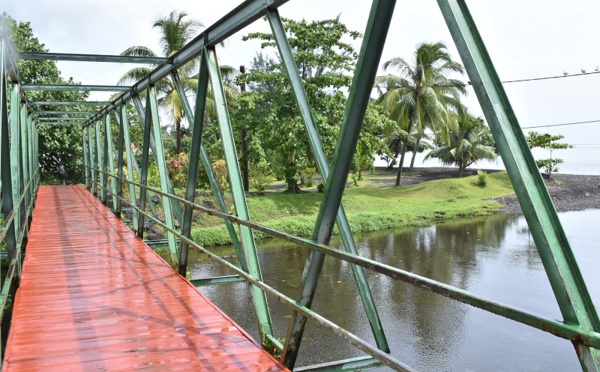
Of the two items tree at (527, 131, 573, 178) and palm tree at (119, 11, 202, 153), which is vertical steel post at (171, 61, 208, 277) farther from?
tree at (527, 131, 573, 178)

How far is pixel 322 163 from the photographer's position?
10.1ft

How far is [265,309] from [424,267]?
44.8 ft

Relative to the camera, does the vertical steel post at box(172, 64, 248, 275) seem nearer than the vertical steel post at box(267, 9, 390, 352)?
No

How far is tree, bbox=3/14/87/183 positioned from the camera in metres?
21.9

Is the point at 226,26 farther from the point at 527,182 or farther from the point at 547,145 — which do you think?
the point at 547,145

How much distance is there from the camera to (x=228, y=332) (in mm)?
3629

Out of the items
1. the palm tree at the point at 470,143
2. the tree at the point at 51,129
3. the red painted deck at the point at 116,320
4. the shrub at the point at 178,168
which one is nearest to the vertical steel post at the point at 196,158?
the red painted deck at the point at 116,320

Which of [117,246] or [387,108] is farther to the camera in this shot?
[387,108]

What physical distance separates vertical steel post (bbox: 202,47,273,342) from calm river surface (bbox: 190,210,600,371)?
4520 millimetres

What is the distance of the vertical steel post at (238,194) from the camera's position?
11.8 ft

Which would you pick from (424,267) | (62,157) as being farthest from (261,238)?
(62,157)

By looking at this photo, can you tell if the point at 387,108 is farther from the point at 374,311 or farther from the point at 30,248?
the point at 374,311

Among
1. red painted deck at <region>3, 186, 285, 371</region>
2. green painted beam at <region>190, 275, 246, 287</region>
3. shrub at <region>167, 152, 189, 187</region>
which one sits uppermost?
shrub at <region>167, 152, 189, 187</region>

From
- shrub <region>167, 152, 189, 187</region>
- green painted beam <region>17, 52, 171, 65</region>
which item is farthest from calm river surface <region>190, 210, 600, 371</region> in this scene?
green painted beam <region>17, 52, 171, 65</region>
